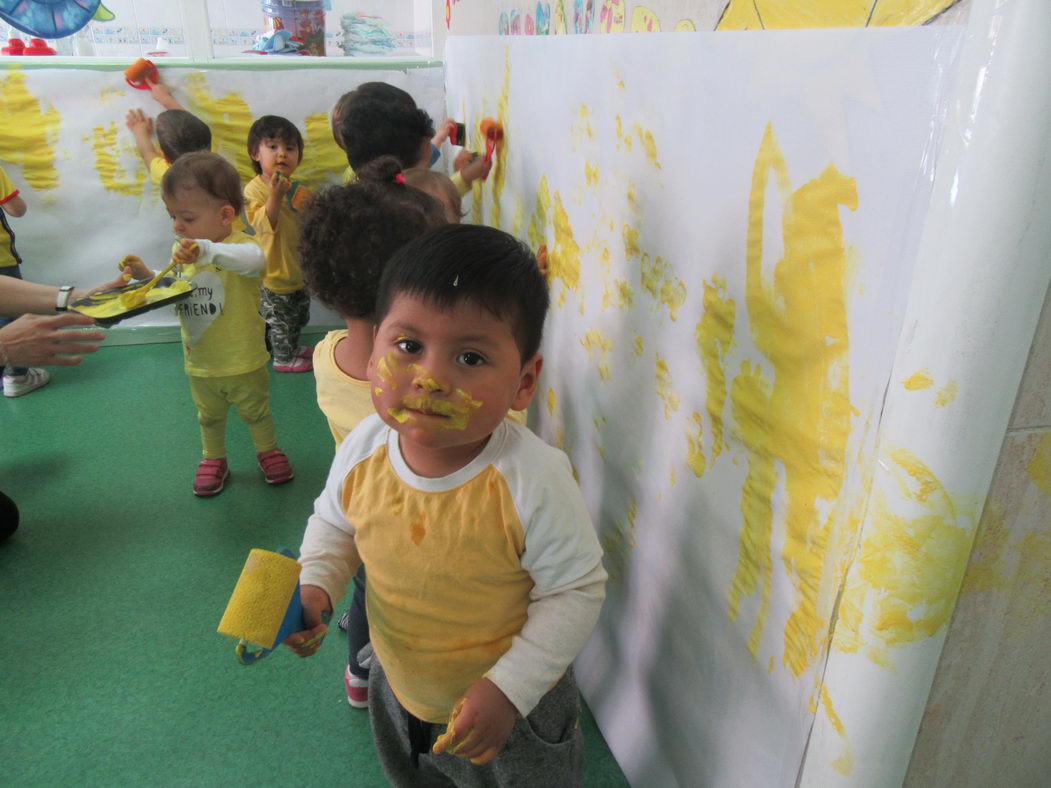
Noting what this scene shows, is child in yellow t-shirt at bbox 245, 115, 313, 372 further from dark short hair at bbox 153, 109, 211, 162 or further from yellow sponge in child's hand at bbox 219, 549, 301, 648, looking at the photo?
yellow sponge in child's hand at bbox 219, 549, 301, 648

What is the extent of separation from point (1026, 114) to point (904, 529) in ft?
0.96

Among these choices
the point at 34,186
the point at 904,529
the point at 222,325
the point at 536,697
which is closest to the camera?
the point at 904,529

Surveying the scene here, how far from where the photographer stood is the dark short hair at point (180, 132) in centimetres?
258

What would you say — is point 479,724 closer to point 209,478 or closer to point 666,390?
point 666,390

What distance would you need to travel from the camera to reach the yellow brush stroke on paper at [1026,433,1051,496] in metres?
0.55

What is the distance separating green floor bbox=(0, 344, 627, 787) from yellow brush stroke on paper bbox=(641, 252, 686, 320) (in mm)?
783

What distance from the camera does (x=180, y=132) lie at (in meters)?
2.57

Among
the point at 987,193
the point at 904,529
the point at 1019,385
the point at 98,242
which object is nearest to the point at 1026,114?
the point at 987,193

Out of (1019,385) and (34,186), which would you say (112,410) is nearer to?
(34,186)

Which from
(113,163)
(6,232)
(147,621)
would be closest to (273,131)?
(113,163)

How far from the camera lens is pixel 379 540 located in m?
0.87

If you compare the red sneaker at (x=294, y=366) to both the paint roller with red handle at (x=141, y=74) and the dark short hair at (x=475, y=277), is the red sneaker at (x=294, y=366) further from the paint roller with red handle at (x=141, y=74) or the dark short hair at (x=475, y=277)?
the dark short hair at (x=475, y=277)

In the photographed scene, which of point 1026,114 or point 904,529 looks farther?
point 904,529

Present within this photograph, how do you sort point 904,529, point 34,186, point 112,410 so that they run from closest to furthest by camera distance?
point 904,529 < point 112,410 < point 34,186
